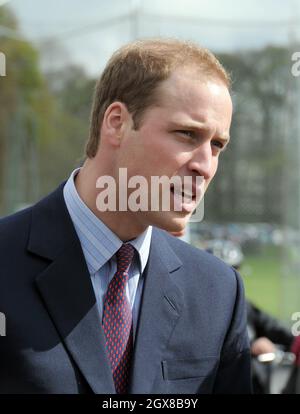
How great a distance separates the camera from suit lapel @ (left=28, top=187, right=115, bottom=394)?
5.38ft

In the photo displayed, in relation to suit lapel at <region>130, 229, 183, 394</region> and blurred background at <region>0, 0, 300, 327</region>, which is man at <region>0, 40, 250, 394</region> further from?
blurred background at <region>0, 0, 300, 327</region>

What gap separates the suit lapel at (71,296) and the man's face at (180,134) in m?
0.20

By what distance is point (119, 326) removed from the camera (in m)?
1.72

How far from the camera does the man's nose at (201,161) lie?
1.65 metres

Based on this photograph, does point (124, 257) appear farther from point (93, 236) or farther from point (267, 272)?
point (267, 272)

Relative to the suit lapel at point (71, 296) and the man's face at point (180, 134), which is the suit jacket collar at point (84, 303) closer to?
the suit lapel at point (71, 296)

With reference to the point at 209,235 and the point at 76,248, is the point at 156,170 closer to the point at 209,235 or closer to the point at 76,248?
the point at 76,248

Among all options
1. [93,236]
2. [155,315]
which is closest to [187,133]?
[93,236]

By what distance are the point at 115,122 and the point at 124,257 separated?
0.32 metres

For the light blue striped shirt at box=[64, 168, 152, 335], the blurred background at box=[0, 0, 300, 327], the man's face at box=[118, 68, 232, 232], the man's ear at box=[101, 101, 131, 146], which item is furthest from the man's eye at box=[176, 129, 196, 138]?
the blurred background at box=[0, 0, 300, 327]

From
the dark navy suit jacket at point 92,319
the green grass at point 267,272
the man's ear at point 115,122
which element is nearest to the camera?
the dark navy suit jacket at point 92,319

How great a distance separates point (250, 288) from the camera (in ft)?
24.2

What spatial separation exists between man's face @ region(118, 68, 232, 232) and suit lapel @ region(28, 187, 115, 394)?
203 mm

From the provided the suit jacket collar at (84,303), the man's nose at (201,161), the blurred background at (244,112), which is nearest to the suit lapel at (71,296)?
the suit jacket collar at (84,303)
